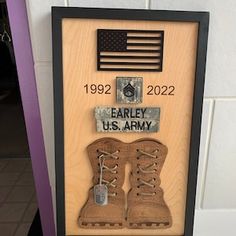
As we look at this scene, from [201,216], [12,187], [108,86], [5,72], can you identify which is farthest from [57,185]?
[5,72]

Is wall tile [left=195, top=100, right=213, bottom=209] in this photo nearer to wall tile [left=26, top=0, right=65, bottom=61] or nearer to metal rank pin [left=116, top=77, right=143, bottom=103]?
metal rank pin [left=116, top=77, right=143, bottom=103]

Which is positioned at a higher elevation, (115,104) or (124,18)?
(124,18)

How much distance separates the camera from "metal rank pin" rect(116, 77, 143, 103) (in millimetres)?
561

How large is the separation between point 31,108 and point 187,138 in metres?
0.35

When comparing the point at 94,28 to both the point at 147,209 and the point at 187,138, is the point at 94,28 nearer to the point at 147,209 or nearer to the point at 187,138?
the point at 187,138

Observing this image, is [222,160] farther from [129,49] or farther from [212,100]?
[129,49]

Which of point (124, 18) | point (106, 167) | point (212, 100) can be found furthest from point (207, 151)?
point (124, 18)

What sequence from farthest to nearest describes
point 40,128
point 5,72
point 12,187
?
point 5,72, point 12,187, point 40,128

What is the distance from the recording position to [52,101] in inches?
24.1

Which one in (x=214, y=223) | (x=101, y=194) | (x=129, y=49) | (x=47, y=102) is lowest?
(x=214, y=223)

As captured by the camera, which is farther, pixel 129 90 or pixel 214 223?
pixel 214 223

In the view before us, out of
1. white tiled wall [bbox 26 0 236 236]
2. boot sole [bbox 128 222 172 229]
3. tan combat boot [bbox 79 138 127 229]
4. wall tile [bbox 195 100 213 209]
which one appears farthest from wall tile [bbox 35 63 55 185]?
wall tile [bbox 195 100 213 209]

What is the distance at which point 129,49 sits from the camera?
0.54 meters

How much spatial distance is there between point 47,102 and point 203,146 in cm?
36
